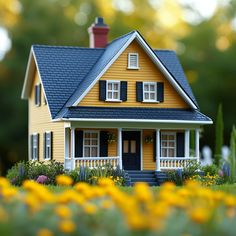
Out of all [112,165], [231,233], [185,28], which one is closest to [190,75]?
[185,28]

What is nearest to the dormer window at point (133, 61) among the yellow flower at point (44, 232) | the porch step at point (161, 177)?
the porch step at point (161, 177)

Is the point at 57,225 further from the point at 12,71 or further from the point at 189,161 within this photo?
the point at 12,71

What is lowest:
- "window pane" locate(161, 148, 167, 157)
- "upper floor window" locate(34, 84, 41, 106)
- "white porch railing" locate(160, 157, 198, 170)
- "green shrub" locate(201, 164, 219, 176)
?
"green shrub" locate(201, 164, 219, 176)

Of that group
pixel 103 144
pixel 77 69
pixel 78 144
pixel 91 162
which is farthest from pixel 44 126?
pixel 91 162

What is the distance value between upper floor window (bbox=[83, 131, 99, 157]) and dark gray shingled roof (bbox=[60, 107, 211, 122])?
4.44ft

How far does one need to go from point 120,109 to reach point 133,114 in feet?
2.10

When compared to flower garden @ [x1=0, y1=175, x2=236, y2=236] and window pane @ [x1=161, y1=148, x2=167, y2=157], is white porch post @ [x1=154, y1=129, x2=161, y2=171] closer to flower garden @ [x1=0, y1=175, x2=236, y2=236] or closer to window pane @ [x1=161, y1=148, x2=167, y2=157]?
window pane @ [x1=161, y1=148, x2=167, y2=157]

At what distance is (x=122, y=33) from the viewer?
199 ft

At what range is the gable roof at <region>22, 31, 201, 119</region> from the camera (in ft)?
109

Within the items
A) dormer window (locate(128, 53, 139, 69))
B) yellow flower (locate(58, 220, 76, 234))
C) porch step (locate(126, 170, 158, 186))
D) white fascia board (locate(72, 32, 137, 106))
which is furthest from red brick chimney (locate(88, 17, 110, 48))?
yellow flower (locate(58, 220, 76, 234))

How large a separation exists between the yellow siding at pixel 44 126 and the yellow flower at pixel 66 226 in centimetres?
2323

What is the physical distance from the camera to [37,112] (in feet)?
Answer: 126

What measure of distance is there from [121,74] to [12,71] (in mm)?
26434

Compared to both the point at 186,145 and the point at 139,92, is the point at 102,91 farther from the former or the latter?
the point at 186,145
